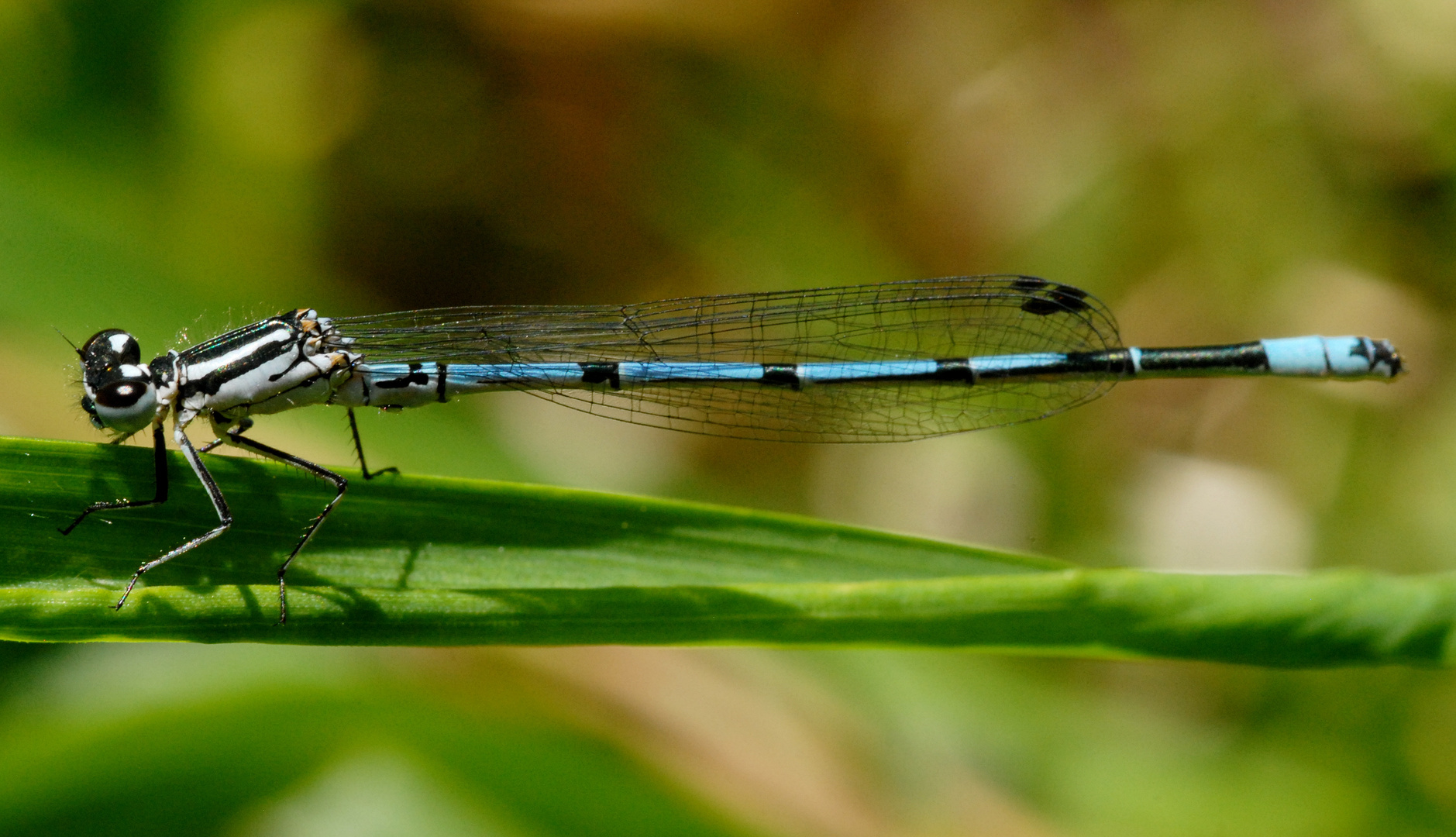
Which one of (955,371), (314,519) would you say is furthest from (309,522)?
(955,371)

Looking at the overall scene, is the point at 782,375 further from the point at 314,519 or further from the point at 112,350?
the point at 112,350

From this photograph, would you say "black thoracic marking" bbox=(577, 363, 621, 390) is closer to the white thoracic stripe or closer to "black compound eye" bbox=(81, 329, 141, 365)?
the white thoracic stripe

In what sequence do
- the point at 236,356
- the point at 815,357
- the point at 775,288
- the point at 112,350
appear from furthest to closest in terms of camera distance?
the point at 775,288 → the point at 815,357 → the point at 236,356 → the point at 112,350

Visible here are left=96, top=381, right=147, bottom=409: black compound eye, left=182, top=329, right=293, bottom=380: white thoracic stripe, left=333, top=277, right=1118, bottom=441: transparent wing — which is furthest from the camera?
left=333, top=277, right=1118, bottom=441: transparent wing

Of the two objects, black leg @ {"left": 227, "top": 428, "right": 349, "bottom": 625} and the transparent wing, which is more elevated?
the transparent wing

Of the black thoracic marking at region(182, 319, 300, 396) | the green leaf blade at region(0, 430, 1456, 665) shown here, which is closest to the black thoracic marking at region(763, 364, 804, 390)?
the green leaf blade at region(0, 430, 1456, 665)

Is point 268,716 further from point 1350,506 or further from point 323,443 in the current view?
point 1350,506

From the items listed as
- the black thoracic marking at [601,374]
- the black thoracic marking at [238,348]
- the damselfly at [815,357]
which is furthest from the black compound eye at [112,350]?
the black thoracic marking at [601,374]
